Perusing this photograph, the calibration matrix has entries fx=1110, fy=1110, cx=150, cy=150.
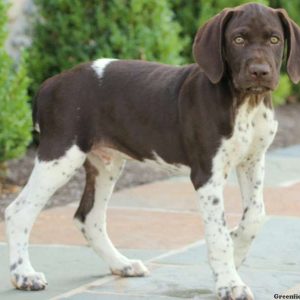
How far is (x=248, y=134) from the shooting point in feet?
21.4

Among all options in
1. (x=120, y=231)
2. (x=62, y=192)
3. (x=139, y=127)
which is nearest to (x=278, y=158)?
(x=62, y=192)

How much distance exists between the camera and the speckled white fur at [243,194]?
20.9 ft

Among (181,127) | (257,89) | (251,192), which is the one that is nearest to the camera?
(257,89)

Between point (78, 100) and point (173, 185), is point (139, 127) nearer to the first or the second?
point (78, 100)

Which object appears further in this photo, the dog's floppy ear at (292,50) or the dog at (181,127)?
the dog's floppy ear at (292,50)

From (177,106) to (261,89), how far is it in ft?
2.20

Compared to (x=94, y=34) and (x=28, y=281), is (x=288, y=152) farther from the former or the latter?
(x=28, y=281)

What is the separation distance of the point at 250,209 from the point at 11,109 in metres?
4.04

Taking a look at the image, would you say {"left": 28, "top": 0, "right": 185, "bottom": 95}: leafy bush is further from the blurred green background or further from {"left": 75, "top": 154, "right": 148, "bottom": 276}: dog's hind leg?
{"left": 75, "top": 154, "right": 148, "bottom": 276}: dog's hind leg

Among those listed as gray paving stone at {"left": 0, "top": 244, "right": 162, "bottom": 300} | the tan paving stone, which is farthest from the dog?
the tan paving stone

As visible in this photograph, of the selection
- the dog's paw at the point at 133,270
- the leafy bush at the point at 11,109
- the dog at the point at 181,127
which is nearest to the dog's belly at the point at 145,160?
the dog at the point at 181,127

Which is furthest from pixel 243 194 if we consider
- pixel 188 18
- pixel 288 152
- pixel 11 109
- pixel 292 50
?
pixel 188 18

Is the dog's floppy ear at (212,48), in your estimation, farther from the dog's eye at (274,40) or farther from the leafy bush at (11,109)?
the leafy bush at (11,109)

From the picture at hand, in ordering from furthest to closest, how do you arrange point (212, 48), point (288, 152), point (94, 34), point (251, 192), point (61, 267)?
point (288, 152) < point (94, 34) < point (61, 267) < point (251, 192) < point (212, 48)
